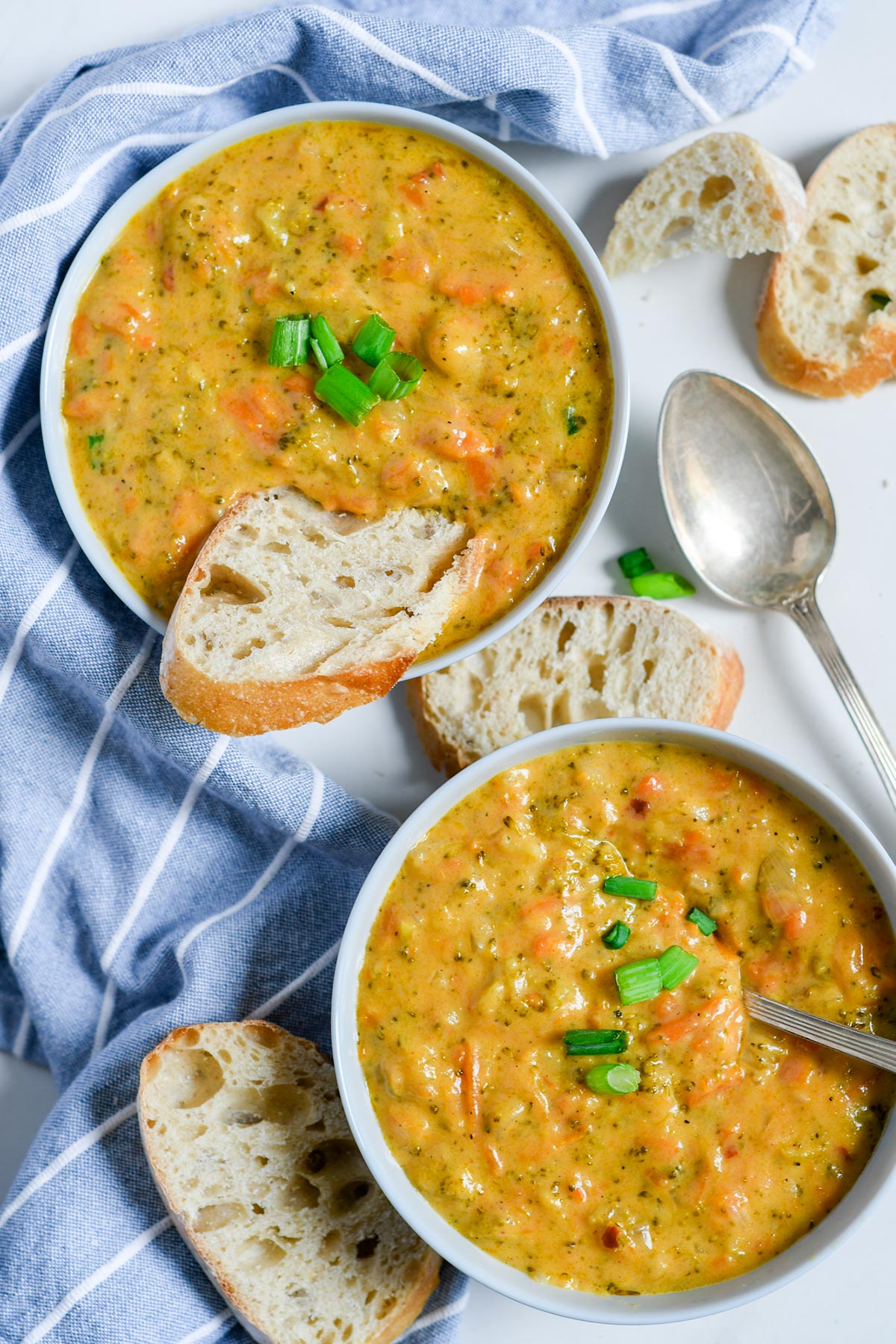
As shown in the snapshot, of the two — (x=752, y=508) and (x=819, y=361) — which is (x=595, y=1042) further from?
(x=819, y=361)

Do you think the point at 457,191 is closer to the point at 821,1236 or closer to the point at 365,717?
the point at 365,717

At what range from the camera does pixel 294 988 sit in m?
3.18

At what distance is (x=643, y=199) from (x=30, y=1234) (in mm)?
3156

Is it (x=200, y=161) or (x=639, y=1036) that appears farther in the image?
(x=200, y=161)

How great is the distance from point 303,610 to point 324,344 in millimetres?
627

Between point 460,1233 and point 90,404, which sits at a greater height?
point 90,404

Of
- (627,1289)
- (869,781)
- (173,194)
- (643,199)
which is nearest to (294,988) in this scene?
(627,1289)

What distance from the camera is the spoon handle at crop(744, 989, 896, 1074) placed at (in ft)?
8.34

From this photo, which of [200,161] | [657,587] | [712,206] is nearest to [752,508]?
[657,587]

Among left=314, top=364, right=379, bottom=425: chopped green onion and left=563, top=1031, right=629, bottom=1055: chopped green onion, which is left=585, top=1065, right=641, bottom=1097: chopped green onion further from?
left=314, top=364, right=379, bottom=425: chopped green onion

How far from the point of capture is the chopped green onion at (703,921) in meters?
2.62

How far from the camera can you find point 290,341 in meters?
2.68

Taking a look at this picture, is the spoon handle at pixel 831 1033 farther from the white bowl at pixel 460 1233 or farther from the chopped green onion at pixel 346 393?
the chopped green onion at pixel 346 393

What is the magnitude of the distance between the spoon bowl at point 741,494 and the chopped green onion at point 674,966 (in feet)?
3.53
